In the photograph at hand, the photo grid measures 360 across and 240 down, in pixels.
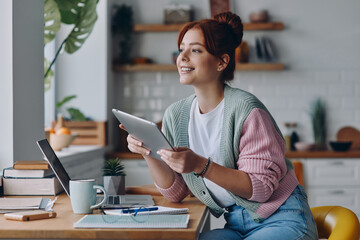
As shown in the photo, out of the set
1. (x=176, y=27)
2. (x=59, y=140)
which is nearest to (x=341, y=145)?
(x=176, y=27)

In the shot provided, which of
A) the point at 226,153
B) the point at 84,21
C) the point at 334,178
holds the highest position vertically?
the point at 84,21

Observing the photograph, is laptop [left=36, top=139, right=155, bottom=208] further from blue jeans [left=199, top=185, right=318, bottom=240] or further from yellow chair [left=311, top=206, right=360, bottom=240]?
yellow chair [left=311, top=206, right=360, bottom=240]

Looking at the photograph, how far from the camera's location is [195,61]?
1997mm

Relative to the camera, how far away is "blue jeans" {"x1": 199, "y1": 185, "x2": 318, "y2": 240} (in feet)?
5.80

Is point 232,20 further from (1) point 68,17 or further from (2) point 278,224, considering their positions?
(1) point 68,17

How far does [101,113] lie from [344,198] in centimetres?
231

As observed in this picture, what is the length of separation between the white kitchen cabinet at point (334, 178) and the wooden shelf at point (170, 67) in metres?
0.97

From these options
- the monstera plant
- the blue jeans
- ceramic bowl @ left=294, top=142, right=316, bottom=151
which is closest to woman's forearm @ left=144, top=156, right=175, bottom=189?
the blue jeans

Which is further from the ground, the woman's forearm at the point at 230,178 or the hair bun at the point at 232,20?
the hair bun at the point at 232,20

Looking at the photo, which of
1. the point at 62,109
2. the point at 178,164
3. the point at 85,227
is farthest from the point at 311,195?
the point at 85,227

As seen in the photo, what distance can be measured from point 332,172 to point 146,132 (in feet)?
10.1

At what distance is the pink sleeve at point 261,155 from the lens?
1.81 metres

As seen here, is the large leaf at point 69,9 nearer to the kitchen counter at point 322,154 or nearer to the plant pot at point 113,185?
the plant pot at point 113,185

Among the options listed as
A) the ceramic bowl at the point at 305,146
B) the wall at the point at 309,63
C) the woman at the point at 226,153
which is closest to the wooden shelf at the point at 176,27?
the wall at the point at 309,63
